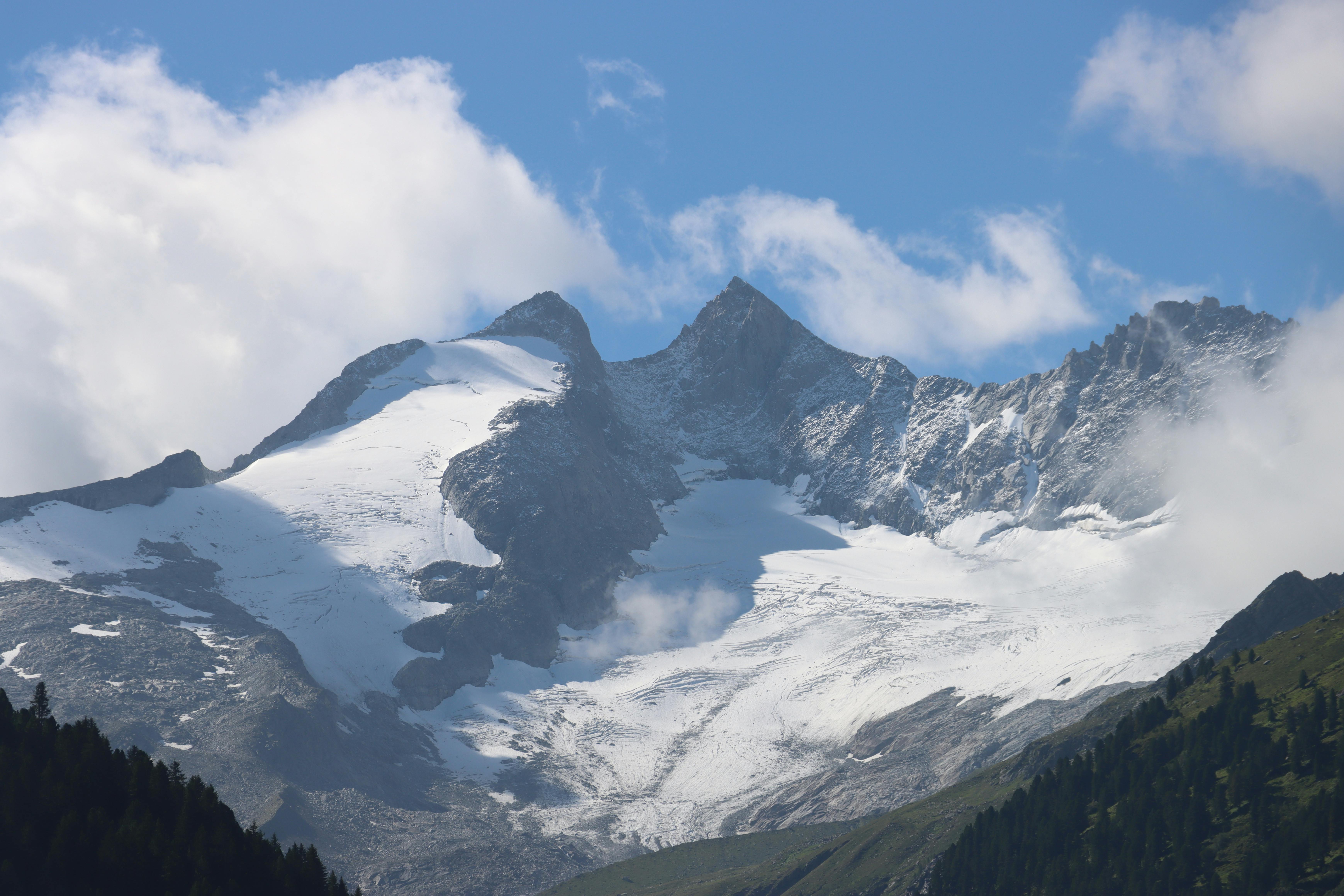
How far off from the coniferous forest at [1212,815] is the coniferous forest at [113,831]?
99.2 metres

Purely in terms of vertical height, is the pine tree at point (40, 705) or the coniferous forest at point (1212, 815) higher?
the pine tree at point (40, 705)

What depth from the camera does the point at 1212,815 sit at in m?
174

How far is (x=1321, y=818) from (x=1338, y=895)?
11.2 meters

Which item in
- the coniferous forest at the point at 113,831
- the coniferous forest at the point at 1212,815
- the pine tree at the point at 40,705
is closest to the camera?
the coniferous forest at the point at 113,831

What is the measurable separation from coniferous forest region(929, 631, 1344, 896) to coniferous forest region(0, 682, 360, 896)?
326 feet

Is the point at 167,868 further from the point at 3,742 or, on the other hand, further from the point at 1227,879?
the point at 1227,879

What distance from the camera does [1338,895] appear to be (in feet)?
479

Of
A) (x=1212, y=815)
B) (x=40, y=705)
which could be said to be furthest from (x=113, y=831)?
(x=1212, y=815)

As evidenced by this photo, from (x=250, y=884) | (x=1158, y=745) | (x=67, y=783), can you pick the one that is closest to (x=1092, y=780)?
(x=1158, y=745)

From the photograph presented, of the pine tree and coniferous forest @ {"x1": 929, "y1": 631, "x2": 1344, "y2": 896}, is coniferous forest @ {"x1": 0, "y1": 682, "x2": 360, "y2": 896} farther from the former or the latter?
coniferous forest @ {"x1": 929, "y1": 631, "x2": 1344, "y2": 896}

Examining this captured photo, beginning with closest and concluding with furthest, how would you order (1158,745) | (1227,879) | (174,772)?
(174,772)
(1227,879)
(1158,745)

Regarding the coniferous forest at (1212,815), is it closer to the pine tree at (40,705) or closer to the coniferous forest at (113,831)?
the coniferous forest at (113,831)

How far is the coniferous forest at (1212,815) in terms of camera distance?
156875 mm

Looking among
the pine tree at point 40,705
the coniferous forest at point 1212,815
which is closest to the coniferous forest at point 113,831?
the pine tree at point 40,705
